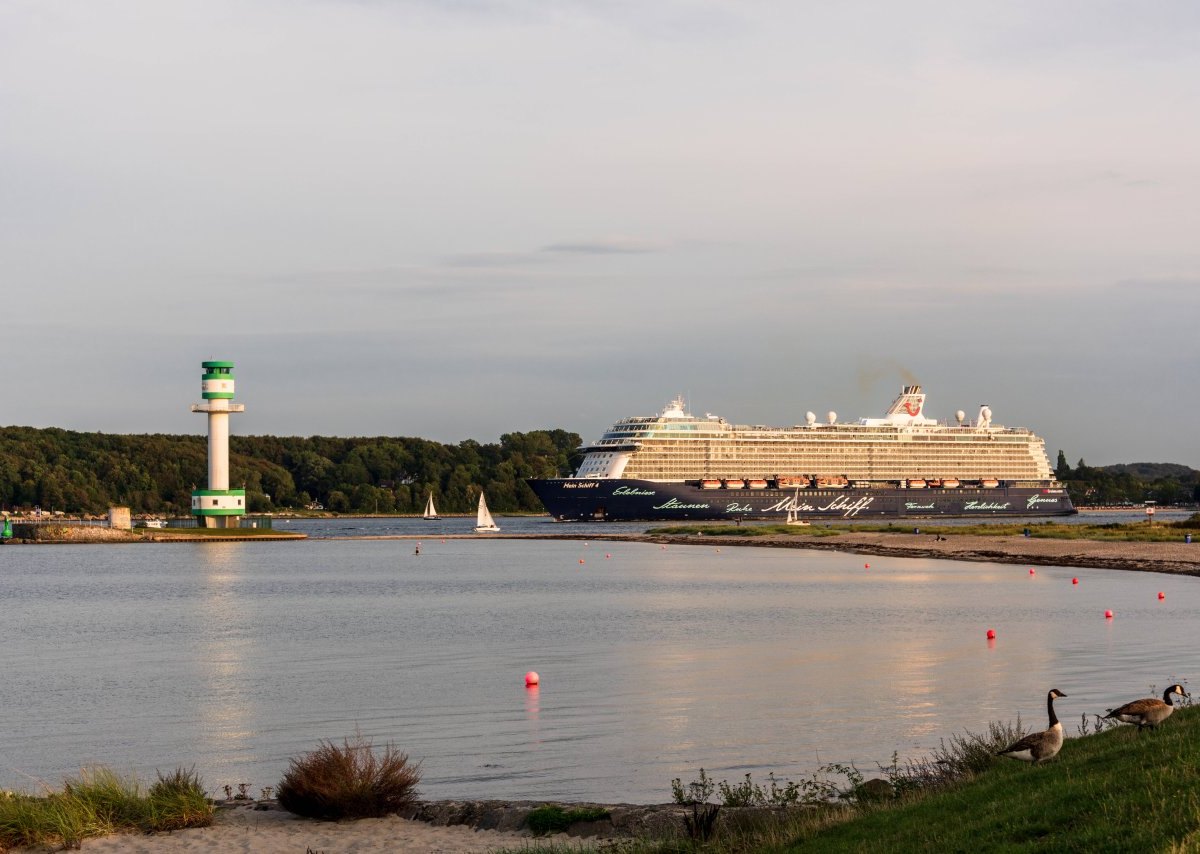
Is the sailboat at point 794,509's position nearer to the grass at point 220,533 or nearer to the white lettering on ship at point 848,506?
the white lettering on ship at point 848,506

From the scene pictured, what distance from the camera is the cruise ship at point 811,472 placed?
414 ft

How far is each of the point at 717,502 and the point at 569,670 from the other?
102 meters

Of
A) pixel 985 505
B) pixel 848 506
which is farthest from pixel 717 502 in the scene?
pixel 985 505

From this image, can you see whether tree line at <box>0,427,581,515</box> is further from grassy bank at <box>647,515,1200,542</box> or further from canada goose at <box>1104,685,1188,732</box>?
canada goose at <box>1104,685,1188,732</box>

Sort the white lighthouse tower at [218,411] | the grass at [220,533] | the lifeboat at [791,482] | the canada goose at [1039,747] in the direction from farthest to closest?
the lifeboat at [791,482] < the grass at [220,533] < the white lighthouse tower at [218,411] < the canada goose at [1039,747]

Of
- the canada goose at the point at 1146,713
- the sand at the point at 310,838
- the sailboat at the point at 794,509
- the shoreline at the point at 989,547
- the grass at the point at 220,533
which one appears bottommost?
the sand at the point at 310,838

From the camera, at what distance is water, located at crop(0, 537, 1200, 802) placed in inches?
723

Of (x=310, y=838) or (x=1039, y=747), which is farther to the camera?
(x=310, y=838)

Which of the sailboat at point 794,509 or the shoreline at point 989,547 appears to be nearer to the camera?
the shoreline at point 989,547

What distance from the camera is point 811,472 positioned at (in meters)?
132

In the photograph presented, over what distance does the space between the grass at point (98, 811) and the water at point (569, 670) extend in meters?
1.93

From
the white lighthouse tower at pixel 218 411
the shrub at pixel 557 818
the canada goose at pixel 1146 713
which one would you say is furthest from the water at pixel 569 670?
the white lighthouse tower at pixel 218 411

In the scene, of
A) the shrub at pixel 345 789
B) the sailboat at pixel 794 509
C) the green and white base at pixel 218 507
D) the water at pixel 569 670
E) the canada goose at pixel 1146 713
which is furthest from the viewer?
the sailboat at pixel 794 509

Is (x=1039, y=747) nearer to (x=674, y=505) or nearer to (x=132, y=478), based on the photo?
(x=674, y=505)
